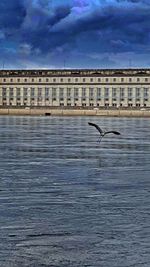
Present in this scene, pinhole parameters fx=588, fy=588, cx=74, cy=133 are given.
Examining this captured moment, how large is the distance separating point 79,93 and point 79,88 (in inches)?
58.1

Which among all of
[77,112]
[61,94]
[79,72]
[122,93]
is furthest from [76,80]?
[77,112]

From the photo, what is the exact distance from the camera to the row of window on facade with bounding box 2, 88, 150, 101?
159 meters

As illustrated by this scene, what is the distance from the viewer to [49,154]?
66.8 ft

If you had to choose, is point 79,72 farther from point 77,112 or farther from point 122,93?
point 77,112

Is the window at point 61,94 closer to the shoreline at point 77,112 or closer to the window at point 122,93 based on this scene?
the shoreline at point 77,112

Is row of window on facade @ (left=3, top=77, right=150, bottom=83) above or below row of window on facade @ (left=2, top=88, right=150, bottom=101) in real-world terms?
above

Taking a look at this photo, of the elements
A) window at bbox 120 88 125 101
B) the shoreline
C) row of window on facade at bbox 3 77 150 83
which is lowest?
the shoreline

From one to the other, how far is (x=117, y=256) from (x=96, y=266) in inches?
20.0

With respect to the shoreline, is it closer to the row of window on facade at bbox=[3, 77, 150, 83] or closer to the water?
the row of window on facade at bbox=[3, 77, 150, 83]

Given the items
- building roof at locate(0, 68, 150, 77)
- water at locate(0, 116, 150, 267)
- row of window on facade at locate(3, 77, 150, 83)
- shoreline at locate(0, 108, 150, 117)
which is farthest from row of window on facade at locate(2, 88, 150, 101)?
water at locate(0, 116, 150, 267)

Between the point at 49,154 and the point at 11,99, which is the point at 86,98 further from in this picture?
the point at 49,154

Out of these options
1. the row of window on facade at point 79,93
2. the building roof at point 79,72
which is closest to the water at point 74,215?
the row of window on facade at point 79,93

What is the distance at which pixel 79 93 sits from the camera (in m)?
163

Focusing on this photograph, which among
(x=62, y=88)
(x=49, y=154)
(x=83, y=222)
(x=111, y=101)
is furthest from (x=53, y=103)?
(x=83, y=222)
